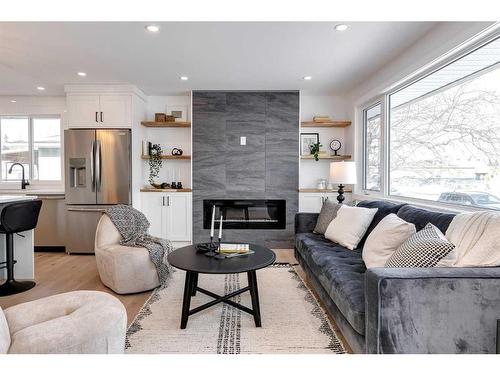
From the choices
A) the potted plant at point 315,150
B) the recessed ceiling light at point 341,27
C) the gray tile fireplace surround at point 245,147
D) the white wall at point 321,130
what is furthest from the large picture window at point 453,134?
the gray tile fireplace surround at point 245,147

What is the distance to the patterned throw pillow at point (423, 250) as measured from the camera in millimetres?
1546

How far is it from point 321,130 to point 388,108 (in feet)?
4.52

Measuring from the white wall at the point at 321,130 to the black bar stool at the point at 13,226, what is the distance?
3.61 metres

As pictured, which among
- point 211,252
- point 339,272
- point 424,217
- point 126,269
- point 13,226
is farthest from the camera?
point 13,226

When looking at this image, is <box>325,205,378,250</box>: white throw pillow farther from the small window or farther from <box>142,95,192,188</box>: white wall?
<box>142,95,192,188</box>: white wall

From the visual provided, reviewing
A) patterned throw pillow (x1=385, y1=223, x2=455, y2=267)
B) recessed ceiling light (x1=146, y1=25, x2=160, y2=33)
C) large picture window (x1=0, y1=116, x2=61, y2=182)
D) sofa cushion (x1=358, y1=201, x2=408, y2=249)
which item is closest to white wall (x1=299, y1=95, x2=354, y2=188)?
sofa cushion (x1=358, y1=201, x2=408, y2=249)

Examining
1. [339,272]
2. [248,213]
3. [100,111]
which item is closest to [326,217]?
[339,272]

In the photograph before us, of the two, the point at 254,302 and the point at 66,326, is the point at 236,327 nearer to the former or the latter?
the point at 254,302

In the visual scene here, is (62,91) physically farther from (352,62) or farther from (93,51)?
(352,62)

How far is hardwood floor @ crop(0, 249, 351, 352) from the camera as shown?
2630mm

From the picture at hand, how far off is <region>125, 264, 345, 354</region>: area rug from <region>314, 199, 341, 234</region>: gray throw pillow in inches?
29.4

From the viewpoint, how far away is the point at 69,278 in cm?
324

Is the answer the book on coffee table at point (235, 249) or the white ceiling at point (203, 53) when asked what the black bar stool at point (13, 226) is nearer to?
the white ceiling at point (203, 53)
